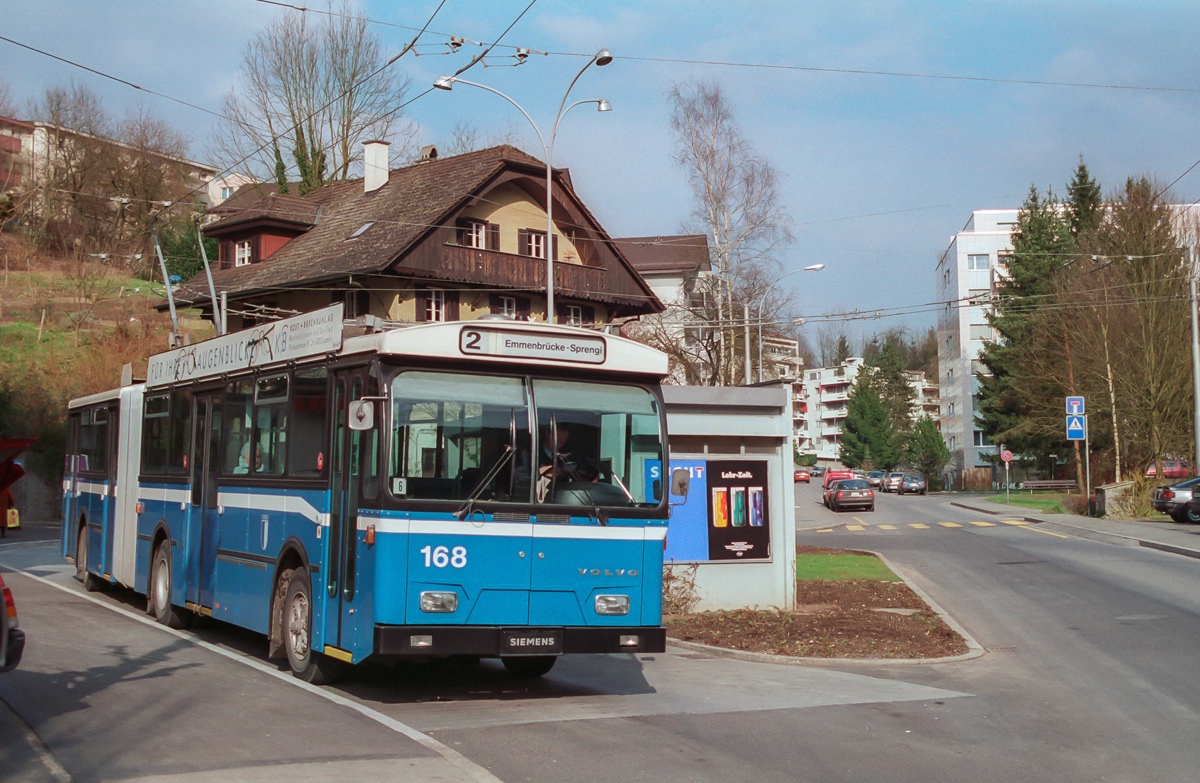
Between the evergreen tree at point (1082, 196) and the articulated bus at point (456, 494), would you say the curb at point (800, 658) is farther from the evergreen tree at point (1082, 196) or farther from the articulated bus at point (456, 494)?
the evergreen tree at point (1082, 196)

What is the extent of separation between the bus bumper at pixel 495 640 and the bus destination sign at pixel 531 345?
2168 mm

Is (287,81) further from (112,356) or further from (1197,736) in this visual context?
(1197,736)

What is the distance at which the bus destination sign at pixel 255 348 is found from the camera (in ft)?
34.5

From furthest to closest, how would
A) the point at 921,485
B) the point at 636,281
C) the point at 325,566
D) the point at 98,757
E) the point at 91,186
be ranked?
the point at 921,485
the point at 91,186
the point at 636,281
the point at 325,566
the point at 98,757

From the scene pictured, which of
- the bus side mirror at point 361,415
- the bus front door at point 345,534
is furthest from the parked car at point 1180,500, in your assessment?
the bus side mirror at point 361,415

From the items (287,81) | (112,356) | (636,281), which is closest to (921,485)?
(636,281)

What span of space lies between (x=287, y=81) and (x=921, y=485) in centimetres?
4758

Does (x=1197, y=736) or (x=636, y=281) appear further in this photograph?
(x=636, y=281)

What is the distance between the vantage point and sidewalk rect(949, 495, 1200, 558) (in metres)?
28.8

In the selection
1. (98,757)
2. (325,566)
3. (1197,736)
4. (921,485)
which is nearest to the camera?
(98,757)

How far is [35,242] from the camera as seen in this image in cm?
6862

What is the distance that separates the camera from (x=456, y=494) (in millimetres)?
9484

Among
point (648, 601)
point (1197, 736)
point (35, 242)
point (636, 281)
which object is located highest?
point (35, 242)

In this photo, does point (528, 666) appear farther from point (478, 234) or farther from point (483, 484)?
point (478, 234)
